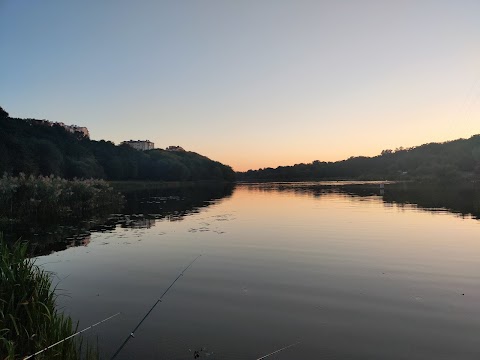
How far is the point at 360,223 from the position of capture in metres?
30.6

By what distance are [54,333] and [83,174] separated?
122141 mm

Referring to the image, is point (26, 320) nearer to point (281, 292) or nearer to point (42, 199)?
point (281, 292)

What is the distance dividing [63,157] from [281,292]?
12154 cm

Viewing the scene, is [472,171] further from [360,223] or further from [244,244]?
[244,244]

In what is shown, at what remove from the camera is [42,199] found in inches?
1371

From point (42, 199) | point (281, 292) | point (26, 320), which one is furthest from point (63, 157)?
point (26, 320)

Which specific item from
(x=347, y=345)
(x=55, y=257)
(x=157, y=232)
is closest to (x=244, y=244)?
(x=157, y=232)

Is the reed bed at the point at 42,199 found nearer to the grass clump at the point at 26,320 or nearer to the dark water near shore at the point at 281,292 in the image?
the dark water near shore at the point at 281,292

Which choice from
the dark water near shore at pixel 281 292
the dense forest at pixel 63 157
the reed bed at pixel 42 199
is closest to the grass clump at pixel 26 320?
the dark water near shore at pixel 281 292

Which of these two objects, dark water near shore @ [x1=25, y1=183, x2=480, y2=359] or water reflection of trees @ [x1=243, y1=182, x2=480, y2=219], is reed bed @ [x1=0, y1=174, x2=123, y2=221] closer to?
dark water near shore @ [x1=25, y1=183, x2=480, y2=359]

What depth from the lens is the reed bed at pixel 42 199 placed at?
3164 cm

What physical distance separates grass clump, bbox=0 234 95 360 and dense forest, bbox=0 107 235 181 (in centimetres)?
6899

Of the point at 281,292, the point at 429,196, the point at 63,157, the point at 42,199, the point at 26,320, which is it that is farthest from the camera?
the point at 63,157

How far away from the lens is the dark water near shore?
882 cm
